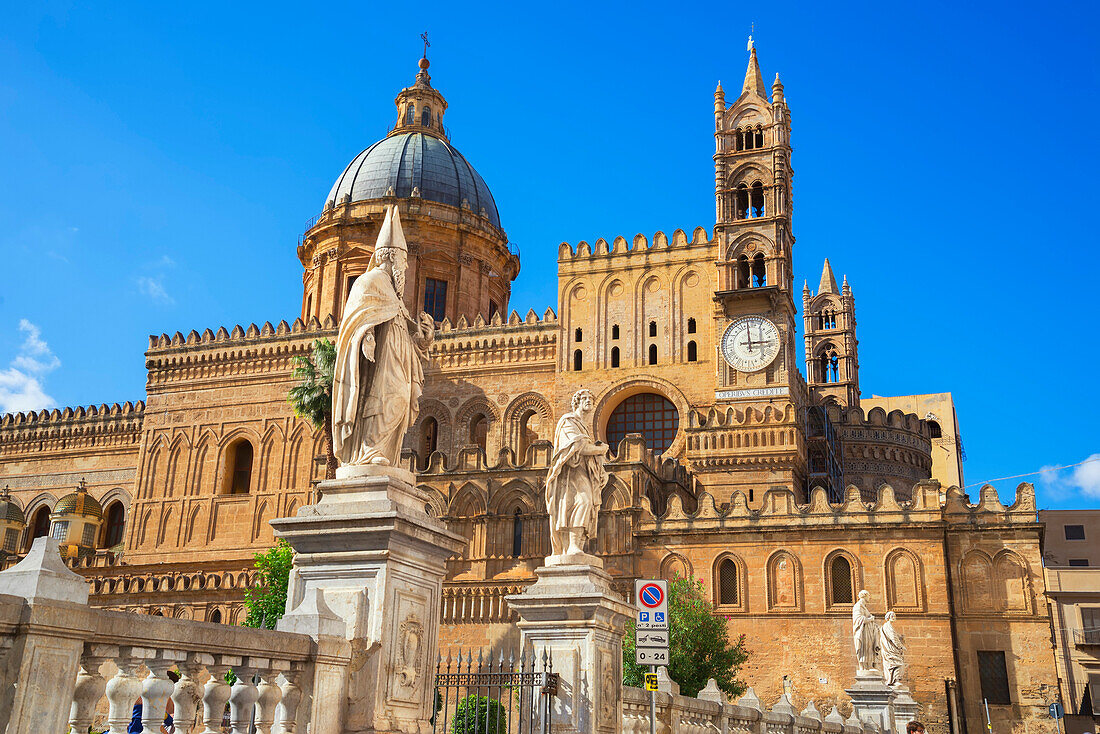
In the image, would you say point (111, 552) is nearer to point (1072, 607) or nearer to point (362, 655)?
point (1072, 607)

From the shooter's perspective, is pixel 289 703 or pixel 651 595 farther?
pixel 651 595

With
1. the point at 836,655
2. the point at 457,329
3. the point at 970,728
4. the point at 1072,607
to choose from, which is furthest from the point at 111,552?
the point at 1072,607

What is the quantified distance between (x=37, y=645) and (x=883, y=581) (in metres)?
28.5

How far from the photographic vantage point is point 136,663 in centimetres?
516

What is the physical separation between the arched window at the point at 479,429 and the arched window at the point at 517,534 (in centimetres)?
944

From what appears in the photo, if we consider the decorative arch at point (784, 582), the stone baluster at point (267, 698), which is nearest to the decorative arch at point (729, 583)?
the decorative arch at point (784, 582)

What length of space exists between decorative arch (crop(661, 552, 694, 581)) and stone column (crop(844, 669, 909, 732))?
1118 cm

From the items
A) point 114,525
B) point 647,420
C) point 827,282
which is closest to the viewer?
point 647,420

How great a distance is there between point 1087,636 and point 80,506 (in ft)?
141

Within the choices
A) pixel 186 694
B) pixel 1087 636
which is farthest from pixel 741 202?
pixel 186 694

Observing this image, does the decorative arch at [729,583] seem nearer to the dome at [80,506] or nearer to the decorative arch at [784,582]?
the decorative arch at [784,582]

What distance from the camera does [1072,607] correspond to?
141ft

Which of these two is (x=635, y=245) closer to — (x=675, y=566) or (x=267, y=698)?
(x=675, y=566)

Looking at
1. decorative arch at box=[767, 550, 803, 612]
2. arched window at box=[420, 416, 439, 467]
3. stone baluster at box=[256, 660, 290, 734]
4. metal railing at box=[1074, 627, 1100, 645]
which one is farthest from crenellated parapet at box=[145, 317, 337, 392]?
stone baluster at box=[256, 660, 290, 734]
